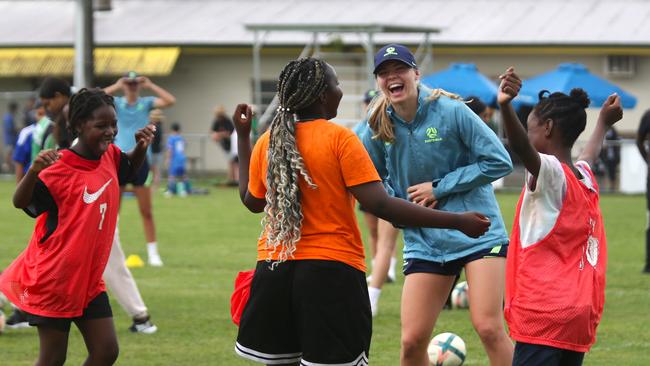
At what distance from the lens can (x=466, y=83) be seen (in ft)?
88.3

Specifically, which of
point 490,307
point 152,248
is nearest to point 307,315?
point 490,307

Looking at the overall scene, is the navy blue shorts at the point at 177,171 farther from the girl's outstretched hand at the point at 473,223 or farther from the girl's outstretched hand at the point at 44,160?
the girl's outstretched hand at the point at 473,223

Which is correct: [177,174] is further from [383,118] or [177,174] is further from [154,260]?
[383,118]

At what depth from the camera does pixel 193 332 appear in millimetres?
10305

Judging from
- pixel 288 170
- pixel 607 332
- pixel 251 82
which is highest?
pixel 251 82

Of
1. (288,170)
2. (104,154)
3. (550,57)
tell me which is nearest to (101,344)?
(104,154)

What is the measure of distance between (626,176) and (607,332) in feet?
62.0

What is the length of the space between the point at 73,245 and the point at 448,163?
6.99ft

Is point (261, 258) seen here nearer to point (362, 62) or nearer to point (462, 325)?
point (462, 325)

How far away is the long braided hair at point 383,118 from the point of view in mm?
7012

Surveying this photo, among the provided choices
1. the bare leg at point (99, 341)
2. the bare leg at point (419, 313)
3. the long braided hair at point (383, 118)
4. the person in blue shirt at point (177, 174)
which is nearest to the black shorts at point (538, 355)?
the bare leg at point (419, 313)

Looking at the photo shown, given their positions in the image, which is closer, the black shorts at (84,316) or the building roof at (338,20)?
the black shorts at (84,316)

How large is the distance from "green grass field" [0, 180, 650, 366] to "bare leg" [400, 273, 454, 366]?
2.12 meters

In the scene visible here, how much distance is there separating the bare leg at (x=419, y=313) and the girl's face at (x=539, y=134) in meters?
1.28
